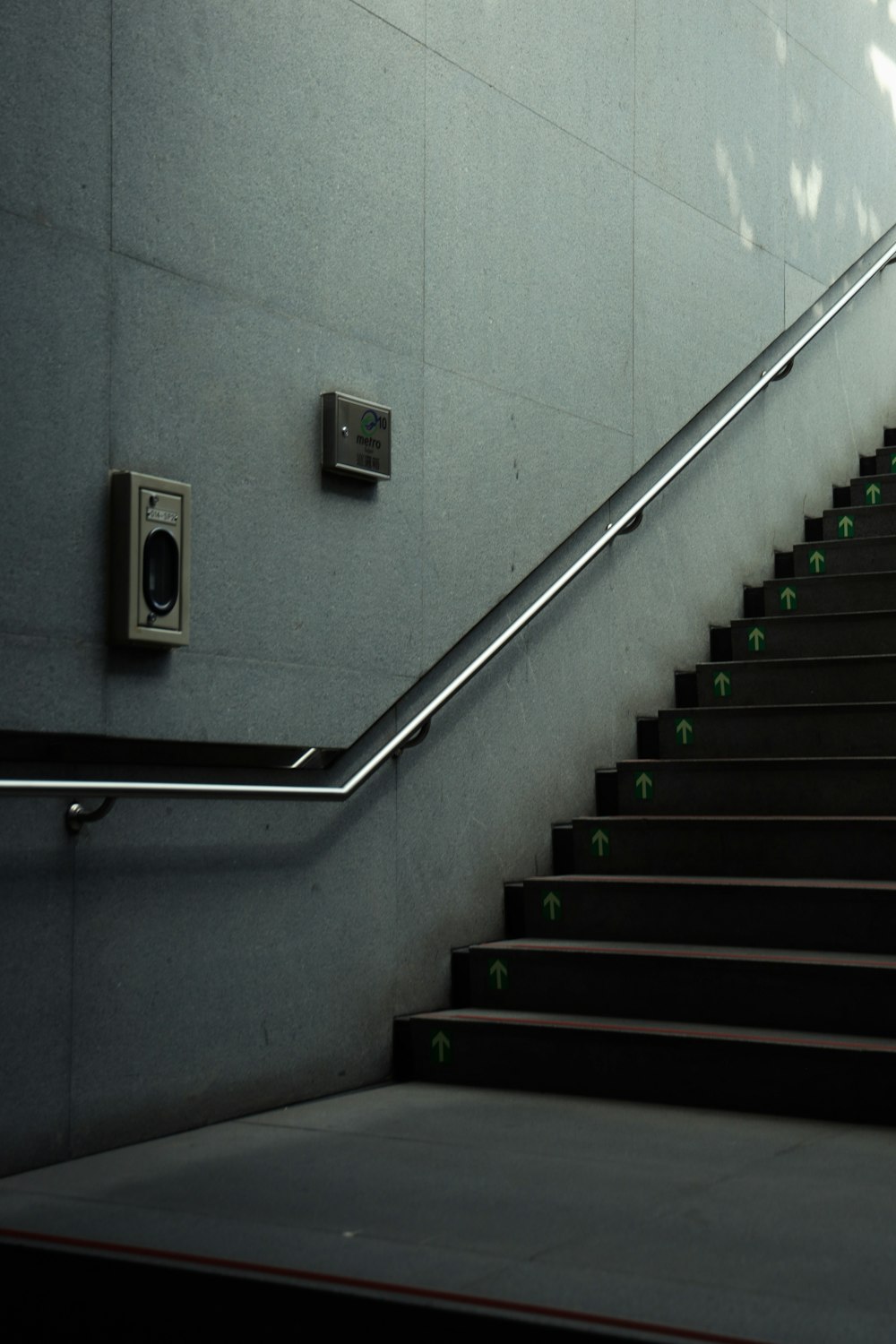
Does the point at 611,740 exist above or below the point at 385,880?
above

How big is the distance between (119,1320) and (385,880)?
168 centimetres

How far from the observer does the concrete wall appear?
2994mm

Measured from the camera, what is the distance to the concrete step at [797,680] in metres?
4.79

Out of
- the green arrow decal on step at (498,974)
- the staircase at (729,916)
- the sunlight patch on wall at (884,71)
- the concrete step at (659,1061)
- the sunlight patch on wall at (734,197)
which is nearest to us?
the concrete step at (659,1061)

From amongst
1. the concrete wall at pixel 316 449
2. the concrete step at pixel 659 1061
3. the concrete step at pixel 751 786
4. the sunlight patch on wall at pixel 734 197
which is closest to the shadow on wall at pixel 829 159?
the sunlight patch on wall at pixel 734 197

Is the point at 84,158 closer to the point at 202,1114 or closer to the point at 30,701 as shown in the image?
the point at 30,701

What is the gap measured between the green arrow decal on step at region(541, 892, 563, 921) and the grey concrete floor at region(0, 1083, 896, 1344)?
2.57 feet

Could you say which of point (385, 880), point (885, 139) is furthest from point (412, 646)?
point (885, 139)

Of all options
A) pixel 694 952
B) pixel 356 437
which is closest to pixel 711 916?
pixel 694 952

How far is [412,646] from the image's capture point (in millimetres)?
4000

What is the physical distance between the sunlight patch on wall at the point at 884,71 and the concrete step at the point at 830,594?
8.61ft

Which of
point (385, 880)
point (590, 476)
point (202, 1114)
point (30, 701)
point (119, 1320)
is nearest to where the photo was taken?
point (119, 1320)

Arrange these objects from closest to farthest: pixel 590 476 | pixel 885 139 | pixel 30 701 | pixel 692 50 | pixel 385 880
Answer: pixel 30 701
pixel 385 880
pixel 590 476
pixel 692 50
pixel 885 139

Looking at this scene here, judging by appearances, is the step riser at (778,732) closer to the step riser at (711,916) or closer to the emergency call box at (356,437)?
the step riser at (711,916)
